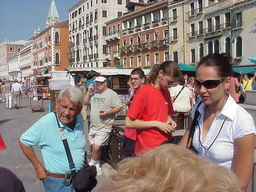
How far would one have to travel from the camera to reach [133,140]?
3.71 m

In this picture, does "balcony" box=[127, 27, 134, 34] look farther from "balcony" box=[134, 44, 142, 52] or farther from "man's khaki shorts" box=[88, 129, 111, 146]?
"man's khaki shorts" box=[88, 129, 111, 146]

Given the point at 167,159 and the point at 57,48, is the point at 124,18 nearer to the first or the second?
the point at 57,48

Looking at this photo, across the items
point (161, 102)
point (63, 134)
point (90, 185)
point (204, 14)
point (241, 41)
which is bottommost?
point (90, 185)

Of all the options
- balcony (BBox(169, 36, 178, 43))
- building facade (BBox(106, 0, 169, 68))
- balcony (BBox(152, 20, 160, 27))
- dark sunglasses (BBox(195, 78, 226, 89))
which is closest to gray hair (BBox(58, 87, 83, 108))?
dark sunglasses (BBox(195, 78, 226, 89))

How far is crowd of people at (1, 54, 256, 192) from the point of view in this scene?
75 cm

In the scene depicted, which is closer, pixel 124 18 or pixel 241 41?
pixel 241 41

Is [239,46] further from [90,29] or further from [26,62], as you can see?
[26,62]

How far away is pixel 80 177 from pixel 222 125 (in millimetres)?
1198

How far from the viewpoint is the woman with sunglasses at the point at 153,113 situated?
277 cm

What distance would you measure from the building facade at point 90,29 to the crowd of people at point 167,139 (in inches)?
2262

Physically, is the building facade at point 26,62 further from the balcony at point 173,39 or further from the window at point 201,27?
the window at point 201,27

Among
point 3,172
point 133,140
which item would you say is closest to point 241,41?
point 133,140

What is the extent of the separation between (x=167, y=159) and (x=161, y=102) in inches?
84.0

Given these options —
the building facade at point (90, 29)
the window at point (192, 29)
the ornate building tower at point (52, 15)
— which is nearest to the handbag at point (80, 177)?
the window at point (192, 29)
